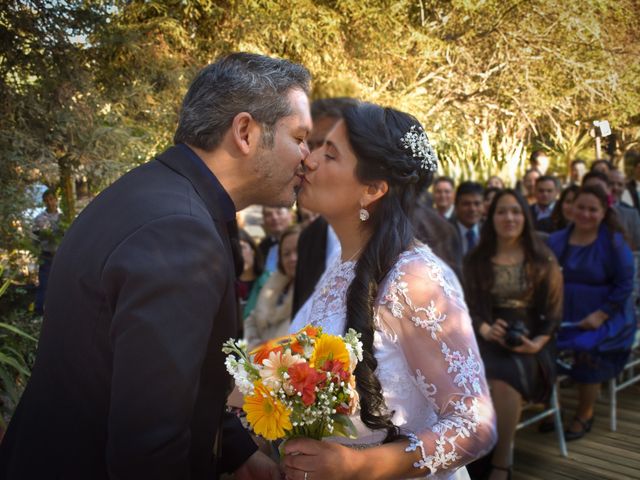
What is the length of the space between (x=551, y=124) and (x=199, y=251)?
5.17ft

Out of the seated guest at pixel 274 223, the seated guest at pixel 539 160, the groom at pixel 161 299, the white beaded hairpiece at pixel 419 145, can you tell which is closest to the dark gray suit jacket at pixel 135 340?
the groom at pixel 161 299

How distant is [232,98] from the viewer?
1.64 metres

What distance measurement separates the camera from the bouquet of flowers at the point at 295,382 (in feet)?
4.38

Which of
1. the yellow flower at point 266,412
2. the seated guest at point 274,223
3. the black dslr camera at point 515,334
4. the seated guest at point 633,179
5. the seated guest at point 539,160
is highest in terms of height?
the seated guest at point 539,160

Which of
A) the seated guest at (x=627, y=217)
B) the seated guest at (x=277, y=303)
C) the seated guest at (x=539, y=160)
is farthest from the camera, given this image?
the seated guest at (x=277, y=303)

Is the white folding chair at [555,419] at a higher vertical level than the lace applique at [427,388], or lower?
lower

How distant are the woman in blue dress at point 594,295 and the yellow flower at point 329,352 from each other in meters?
3.14

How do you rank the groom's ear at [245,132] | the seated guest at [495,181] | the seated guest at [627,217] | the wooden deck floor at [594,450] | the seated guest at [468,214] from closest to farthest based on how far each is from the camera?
the groom's ear at [245,132]
the wooden deck floor at [594,450]
the seated guest at [627,217]
the seated guest at [495,181]
the seated guest at [468,214]

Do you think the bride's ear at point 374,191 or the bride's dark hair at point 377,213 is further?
the bride's ear at point 374,191

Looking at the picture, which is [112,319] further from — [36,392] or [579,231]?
[579,231]

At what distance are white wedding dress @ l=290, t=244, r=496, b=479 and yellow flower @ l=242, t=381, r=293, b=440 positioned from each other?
49 cm

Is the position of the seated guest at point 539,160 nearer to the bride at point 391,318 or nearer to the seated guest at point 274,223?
the bride at point 391,318

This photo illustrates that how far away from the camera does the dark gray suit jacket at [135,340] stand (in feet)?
3.91

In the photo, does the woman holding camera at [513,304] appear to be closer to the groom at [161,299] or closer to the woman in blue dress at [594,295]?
the woman in blue dress at [594,295]
